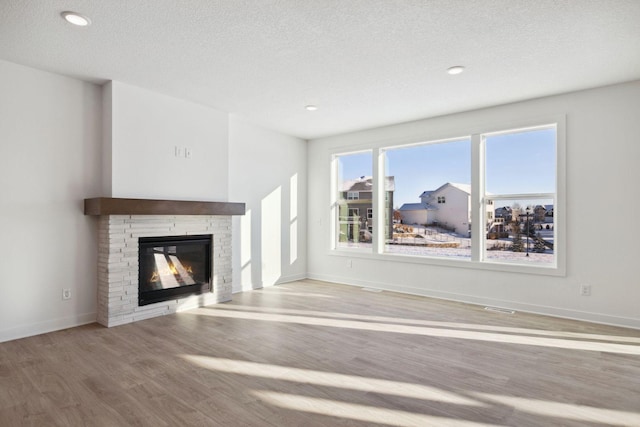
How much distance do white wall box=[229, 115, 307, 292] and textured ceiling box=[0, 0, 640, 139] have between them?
1237mm

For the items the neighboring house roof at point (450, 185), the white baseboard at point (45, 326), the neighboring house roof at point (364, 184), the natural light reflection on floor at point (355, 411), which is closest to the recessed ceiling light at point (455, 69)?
the neighboring house roof at point (450, 185)

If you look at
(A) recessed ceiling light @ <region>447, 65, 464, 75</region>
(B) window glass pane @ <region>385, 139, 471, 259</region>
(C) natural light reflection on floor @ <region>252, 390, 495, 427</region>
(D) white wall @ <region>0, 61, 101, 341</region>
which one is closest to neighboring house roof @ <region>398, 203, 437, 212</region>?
(B) window glass pane @ <region>385, 139, 471, 259</region>

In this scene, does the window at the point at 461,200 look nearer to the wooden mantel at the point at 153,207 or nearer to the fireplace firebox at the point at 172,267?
the wooden mantel at the point at 153,207

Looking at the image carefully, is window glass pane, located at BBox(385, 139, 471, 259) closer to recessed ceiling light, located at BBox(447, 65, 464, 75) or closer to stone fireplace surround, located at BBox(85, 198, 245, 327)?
recessed ceiling light, located at BBox(447, 65, 464, 75)

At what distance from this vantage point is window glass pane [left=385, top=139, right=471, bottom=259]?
16.6 ft

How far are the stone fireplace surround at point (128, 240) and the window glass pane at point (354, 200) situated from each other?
2.58m

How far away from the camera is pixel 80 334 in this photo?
3521mm

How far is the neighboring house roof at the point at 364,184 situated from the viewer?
5.83 metres

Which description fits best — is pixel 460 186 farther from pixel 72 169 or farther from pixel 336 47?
pixel 72 169

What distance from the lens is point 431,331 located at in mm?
3643

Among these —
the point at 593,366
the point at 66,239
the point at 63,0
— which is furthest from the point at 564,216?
the point at 66,239

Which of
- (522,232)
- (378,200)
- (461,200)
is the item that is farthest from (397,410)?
(378,200)

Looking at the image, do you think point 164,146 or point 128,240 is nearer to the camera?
point 128,240

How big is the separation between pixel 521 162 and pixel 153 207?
4.45 m
